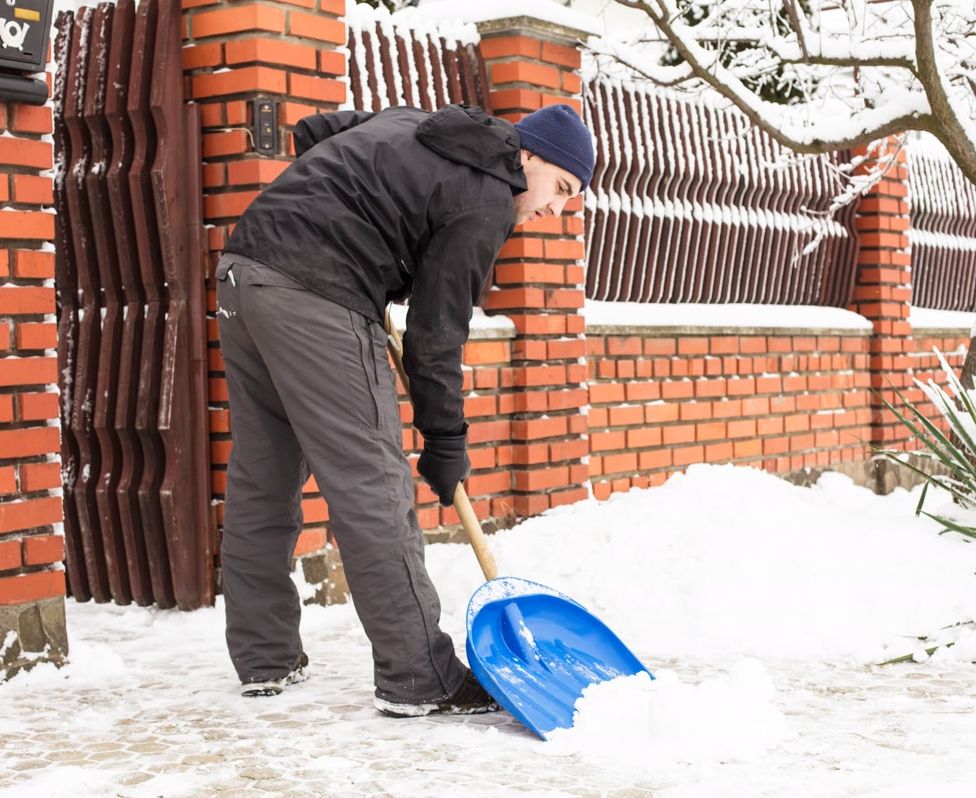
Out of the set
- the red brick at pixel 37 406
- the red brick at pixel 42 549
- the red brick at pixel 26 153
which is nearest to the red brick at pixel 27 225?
the red brick at pixel 26 153

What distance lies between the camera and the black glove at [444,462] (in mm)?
3932

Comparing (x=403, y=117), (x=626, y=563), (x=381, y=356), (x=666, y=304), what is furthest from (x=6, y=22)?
(x=666, y=304)

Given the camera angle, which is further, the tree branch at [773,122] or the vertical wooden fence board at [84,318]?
the tree branch at [773,122]

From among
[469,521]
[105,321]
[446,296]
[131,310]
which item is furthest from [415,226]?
[105,321]

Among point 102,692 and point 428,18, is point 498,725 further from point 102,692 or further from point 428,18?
point 428,18

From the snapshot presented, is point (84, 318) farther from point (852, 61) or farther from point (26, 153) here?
point (852, 61)

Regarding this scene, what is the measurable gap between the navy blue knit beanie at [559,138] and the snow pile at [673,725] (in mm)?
1447

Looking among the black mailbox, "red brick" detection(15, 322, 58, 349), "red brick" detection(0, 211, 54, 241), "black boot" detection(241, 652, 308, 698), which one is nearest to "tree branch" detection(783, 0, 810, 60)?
the black mailbox

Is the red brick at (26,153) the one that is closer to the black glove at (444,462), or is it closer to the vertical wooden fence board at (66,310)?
the vertical wooden fence board at (66,310)

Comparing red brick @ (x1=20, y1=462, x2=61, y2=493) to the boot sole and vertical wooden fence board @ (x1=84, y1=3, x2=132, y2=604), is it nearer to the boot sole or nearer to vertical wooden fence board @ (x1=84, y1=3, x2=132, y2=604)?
vertical wooden fence board @ (x1=84, y1=3, x2=132, y2=604)

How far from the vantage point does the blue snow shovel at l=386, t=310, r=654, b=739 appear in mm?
3785

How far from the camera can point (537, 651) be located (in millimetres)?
4043

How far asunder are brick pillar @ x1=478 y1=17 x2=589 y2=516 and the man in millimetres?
2446

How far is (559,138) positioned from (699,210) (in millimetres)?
4352
